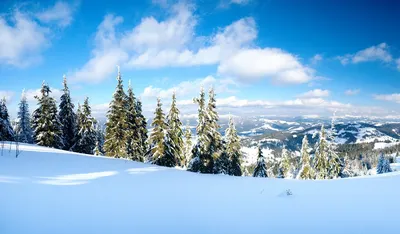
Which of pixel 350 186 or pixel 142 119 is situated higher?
pixel 142 119

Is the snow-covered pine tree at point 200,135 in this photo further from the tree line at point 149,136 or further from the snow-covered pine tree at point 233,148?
the snow-covered pine tree at point 233,148

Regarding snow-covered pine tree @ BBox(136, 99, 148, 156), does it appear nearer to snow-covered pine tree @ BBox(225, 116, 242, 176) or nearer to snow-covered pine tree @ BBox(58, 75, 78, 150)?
snow-covered pine tree @ BBox(58, 75, 78, 150)

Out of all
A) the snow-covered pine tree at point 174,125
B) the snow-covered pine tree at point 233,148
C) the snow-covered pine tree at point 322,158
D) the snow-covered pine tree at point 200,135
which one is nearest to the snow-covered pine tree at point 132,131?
the snow-covered pine tree at point 174,125

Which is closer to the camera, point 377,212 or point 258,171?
point 377,212

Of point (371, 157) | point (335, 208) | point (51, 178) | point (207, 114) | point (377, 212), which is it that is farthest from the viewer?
point (371, 157)

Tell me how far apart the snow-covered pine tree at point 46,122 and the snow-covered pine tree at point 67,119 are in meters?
2.27

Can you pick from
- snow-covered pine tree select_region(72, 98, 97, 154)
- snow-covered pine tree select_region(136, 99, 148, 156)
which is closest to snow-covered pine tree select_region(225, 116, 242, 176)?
snow-covered pine tree select_region(136, 99, 148, 156)

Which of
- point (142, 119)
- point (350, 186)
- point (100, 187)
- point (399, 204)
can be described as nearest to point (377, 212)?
point (399, 204)

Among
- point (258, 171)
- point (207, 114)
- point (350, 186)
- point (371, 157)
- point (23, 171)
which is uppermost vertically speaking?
point (207, 114)

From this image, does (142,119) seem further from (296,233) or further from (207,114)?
(296,233)

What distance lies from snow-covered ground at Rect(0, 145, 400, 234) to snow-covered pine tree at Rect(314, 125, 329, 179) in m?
27.3

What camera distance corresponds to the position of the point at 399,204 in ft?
15.4

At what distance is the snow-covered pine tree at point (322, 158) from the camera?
1211 inches

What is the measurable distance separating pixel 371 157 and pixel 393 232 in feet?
680
